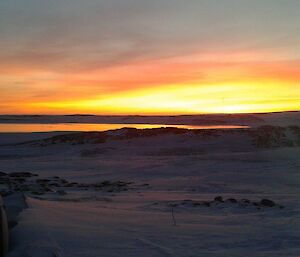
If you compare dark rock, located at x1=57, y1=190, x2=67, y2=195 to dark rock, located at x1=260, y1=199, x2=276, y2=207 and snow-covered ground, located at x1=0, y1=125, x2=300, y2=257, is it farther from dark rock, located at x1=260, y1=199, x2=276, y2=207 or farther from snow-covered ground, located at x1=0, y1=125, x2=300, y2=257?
dark rock, located at x1=260, y1=199, x2=276, y2=207

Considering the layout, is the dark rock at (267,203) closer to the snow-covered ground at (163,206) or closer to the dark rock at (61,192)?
the snow-covered ground at (163,206)

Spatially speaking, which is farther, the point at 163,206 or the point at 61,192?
the point at 61,192

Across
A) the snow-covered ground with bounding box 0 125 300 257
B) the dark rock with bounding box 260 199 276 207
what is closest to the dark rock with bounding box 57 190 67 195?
the snow-covered ground with bounding box 0 125 300 257

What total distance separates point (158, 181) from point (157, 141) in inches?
516

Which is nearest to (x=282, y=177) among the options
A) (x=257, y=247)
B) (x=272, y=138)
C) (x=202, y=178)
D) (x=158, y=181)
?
(x=202, y=178)

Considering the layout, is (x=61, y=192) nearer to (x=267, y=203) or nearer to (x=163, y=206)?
(x=163, y=206)

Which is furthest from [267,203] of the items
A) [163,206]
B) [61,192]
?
[61,192]

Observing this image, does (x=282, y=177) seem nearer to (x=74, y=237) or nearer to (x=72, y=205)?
(x=72, y=205)

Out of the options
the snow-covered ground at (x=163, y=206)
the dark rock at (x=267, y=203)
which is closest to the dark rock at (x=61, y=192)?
the snow-covered ground at (x=163, y=206)

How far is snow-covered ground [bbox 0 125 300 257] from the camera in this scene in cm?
635

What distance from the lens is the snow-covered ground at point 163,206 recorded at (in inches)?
250

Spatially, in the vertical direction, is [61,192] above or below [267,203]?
below

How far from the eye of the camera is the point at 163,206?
32.7 feet

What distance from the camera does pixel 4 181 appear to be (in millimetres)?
13867
